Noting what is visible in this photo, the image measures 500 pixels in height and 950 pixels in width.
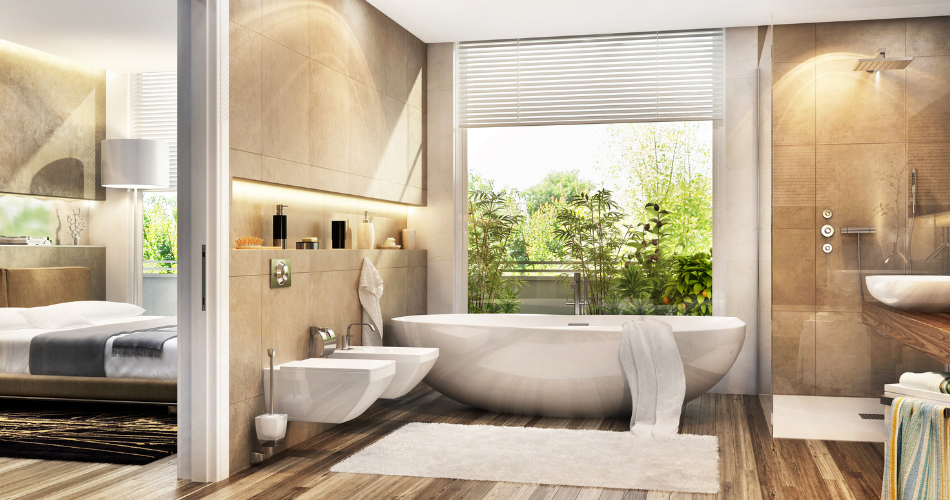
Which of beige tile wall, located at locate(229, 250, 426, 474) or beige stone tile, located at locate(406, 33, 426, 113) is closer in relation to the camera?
beige tile wall, located at locate(229, 250, 426, 474)

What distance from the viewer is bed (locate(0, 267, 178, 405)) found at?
438 centimetres

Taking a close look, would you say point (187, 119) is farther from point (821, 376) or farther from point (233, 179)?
point (821, 376)

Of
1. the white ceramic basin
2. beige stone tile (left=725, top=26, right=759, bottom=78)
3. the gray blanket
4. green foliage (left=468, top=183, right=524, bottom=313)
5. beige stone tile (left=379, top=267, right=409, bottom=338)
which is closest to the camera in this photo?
the white ceramic basin

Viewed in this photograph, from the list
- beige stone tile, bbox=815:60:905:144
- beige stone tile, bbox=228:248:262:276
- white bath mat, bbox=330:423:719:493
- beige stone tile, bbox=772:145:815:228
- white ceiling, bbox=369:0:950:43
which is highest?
white ceiling, bbox=369:0:950:43

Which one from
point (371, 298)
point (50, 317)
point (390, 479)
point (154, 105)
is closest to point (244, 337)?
point (390, 479)

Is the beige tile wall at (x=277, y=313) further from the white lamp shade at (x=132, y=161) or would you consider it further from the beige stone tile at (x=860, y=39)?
the beige stone tile at (x=860, y=39)

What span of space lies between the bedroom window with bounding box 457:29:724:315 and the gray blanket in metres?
2.52

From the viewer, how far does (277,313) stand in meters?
3.66

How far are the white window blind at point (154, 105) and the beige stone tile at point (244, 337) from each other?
10.9ft

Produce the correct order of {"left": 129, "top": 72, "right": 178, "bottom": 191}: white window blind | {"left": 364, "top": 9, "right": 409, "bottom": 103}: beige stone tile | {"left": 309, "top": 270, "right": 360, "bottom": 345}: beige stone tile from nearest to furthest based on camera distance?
{"left": 309, "top": 270, "right": 360, "bottom": 345}: beige stone tile → {"left": 364, "top": 9, "right": 409, "bottom": 103}: beige stone tile → {"left": 129, "top": 72, "right": 178, "bottom": 191}: white window blind

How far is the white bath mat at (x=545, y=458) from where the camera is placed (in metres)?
3.22

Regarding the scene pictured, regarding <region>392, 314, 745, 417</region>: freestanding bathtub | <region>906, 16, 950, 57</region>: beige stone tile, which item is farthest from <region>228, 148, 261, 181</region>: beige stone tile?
<region>906, 16, 950, 57</region>: beige stone tile

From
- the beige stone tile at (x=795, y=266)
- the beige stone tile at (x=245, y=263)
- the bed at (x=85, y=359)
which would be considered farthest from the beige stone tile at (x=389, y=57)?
the beige stone tile at (x=795, y=266)

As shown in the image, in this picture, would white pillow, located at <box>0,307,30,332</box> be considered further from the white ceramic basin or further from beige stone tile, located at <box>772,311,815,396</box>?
the white ceramic basin
